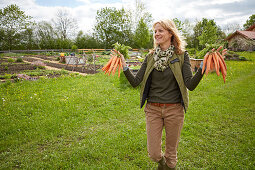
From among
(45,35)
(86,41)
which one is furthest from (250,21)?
(45,35)

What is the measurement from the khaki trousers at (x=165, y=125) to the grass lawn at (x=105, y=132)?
0.94 meters

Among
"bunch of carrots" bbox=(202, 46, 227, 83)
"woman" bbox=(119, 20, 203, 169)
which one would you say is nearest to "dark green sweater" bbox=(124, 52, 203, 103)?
"woman" bbox=(119, 20, 203, 169)

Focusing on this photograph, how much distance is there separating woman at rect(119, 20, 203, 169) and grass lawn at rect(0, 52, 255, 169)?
1.16m

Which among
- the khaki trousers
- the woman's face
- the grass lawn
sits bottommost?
the grass lawn

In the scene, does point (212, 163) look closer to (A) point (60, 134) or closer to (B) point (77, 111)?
(A) point (60, 134)

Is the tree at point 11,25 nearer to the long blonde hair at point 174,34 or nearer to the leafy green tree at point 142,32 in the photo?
the leafy green tree at point 142,32

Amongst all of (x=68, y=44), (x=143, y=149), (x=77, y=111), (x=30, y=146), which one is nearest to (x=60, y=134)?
(x=30, y=146)

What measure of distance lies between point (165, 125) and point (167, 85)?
0.64 meters

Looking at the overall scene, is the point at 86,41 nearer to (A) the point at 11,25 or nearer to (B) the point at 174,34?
(A) the point at 11,25

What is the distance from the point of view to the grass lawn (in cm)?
347

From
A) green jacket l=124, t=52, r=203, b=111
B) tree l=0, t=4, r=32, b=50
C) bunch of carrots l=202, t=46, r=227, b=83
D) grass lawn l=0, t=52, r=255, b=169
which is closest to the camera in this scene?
bunch of carrots l=202, t=46, r=227, b=83

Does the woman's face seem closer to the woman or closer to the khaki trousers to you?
the woman

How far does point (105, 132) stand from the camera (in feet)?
15.2

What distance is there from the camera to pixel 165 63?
2434 mm
